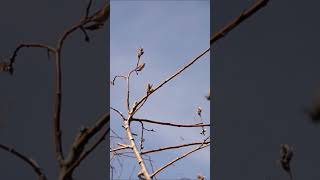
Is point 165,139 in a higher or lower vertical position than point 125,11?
lower

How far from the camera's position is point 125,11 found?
1.05 meters
